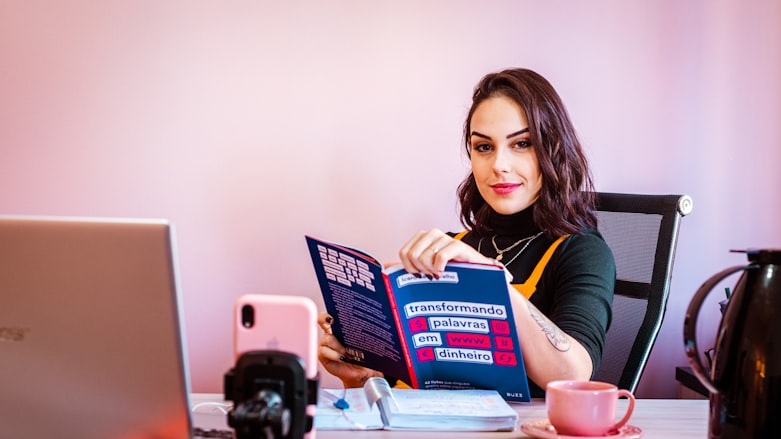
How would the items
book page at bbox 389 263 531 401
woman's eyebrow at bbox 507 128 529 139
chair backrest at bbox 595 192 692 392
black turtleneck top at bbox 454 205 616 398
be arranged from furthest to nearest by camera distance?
woman's eyebrow at bbox 507 128 529 139 → chair backrest at bbox 595 192 692 392 → black turtleneck top at bbox 454 205 616 398 → book page at bbox 389 263 531 401

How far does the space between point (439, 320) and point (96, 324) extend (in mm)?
585

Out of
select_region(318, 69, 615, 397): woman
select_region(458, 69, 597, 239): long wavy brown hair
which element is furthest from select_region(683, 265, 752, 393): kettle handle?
select_region(458, 69, 597, 239): long wavy brown hair

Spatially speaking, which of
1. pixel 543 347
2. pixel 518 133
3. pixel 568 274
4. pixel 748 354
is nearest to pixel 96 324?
pixel 748 354

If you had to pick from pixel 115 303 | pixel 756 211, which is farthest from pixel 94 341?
pixel 756 211

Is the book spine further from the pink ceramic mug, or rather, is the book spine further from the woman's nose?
the woman's nose

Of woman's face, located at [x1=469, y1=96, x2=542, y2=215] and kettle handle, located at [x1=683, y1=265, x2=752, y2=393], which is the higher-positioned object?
woman's face, located at [x1=469, y1=96, x2=542, y2=215]

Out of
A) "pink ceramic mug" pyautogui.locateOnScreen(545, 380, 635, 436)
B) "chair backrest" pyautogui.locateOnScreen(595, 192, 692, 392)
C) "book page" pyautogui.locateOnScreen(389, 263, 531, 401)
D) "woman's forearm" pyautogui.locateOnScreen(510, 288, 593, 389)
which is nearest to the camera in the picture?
"pink ceramic mug" pyautogui.locateOnScreen(545, 380, 635, 436)

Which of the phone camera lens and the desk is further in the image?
the desk

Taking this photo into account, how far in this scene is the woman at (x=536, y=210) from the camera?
4.89 ft

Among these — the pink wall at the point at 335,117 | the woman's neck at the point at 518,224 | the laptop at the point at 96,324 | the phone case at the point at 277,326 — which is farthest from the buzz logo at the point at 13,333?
the pink wall at the point at 335,117

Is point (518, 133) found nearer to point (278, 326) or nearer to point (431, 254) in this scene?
point (431, 254)

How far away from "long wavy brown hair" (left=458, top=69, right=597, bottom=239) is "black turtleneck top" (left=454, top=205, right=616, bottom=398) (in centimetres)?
5

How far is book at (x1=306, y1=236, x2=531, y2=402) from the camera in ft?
3.86

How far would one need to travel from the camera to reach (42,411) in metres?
0.81
